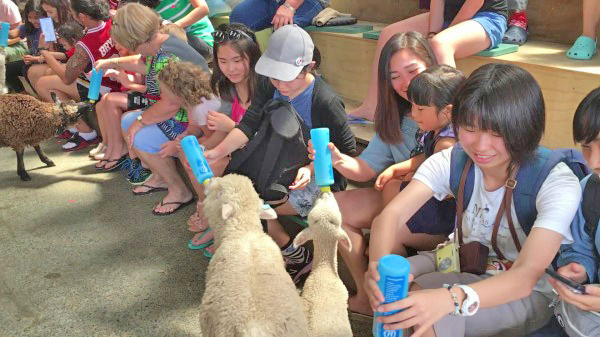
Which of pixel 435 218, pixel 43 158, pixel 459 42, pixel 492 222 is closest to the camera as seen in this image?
pixel 492 222

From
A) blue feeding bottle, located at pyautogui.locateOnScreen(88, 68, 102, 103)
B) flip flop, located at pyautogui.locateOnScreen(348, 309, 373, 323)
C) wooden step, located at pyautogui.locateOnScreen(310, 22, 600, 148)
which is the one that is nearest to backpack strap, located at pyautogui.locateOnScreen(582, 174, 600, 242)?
flip flop, located at pyautogui.locateOnScreen(348, 309, 373, 323)

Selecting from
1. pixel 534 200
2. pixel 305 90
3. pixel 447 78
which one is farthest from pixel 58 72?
pixel 534 200

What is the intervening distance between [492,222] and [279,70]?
1.18 m

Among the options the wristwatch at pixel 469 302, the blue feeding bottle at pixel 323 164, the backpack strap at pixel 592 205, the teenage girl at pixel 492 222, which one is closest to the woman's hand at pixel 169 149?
the blue feeding bottle at pixel 323 164

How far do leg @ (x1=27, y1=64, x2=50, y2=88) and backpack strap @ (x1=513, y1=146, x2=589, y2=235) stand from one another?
16.1 feet

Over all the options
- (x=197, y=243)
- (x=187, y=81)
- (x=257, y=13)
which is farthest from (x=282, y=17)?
(x=197, y=243)

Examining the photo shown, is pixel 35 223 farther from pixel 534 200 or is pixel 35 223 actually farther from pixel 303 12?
pixel 534 200

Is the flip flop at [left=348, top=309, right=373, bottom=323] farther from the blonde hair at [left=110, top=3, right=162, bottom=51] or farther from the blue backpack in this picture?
the blonde hair at [left=110, top=3, right=162, bottom=51]

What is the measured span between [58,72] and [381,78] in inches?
138

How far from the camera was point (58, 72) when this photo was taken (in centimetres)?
451

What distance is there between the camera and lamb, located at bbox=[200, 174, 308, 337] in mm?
1439

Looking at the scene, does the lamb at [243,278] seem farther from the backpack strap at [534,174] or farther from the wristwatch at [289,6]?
the wristwatch at [289,6]

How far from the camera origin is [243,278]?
1565 millimetres

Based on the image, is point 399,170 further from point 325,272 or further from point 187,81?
point 187,81
